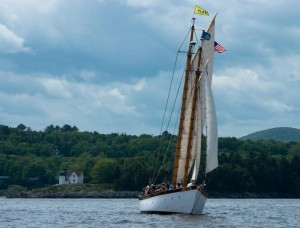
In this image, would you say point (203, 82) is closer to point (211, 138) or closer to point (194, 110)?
point (194, 110)

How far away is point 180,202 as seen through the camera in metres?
79.5

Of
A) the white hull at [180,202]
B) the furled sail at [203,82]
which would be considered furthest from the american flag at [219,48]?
the white hull at [180,202]

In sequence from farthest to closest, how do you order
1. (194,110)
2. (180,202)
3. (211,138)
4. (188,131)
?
(188,131) < (194,110) < (211,138) < (180,202)

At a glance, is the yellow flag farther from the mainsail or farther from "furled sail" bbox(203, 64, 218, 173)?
"furled sail" bbox(203, 64, 218, 173)

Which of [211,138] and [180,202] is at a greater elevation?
[211,138]

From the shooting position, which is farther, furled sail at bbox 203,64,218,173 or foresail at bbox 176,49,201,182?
foresail at bbox 176,49,201,182

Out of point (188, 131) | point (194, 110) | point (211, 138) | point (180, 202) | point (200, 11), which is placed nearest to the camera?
point (180, 202)

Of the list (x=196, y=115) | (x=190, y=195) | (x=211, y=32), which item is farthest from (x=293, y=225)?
(x=211, y=32)

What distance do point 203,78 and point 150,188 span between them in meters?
13.0

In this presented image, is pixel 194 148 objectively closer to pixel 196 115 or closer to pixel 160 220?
pixel 196 115

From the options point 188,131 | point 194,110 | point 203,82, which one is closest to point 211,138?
point 194,110

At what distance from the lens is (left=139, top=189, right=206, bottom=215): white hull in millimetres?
79250

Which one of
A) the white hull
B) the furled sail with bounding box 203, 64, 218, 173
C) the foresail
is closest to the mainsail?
the foresail

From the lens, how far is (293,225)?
78.0 meters
